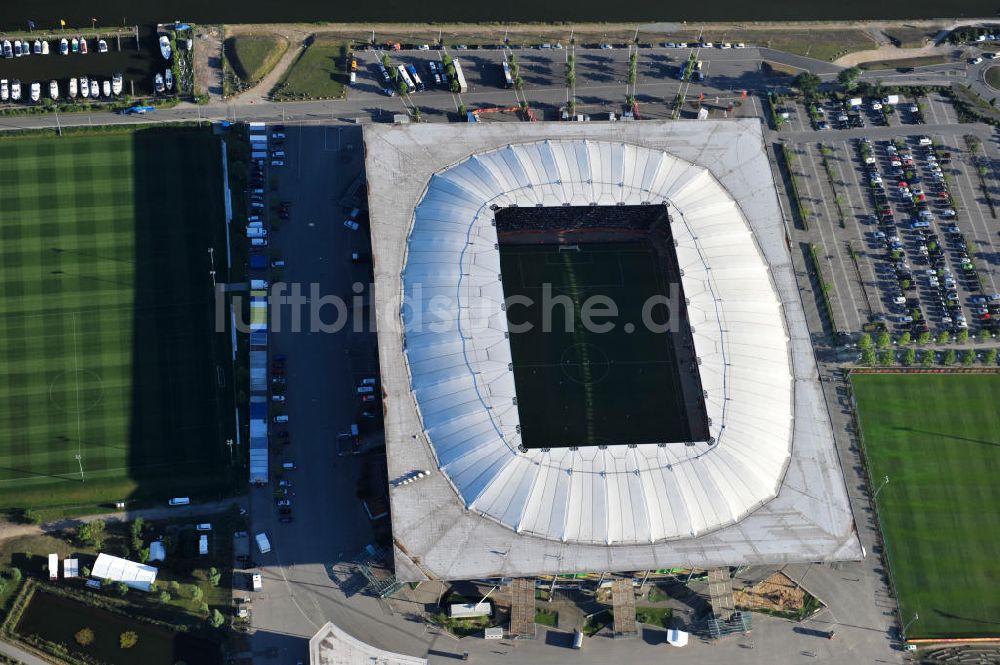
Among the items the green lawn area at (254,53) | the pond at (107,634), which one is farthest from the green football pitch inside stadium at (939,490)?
the green lawn area at (254,53)

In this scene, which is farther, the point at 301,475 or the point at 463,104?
the point at 463,104

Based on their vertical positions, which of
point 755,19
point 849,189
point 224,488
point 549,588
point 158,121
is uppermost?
point 755,19

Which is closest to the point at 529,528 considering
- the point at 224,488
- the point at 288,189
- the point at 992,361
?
the point at 224,488

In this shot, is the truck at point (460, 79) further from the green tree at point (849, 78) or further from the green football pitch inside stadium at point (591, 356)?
the green tree at point (849, 78)

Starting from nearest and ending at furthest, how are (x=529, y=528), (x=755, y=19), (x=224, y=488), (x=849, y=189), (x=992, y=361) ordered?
(x=529, y=528), (x=224, y=488), (x=992, y=361), (x=849, y=189), (x=755, y=19)

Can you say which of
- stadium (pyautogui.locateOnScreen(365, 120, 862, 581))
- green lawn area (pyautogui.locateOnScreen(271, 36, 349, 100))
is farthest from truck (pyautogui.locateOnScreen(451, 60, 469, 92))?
stadium (pyautogui.locateOnScreen(365, 120, 862, 581))

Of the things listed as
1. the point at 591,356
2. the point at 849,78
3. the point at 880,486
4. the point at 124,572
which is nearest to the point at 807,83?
the point at 849,78

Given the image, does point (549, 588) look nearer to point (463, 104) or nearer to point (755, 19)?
point (463, 104)
